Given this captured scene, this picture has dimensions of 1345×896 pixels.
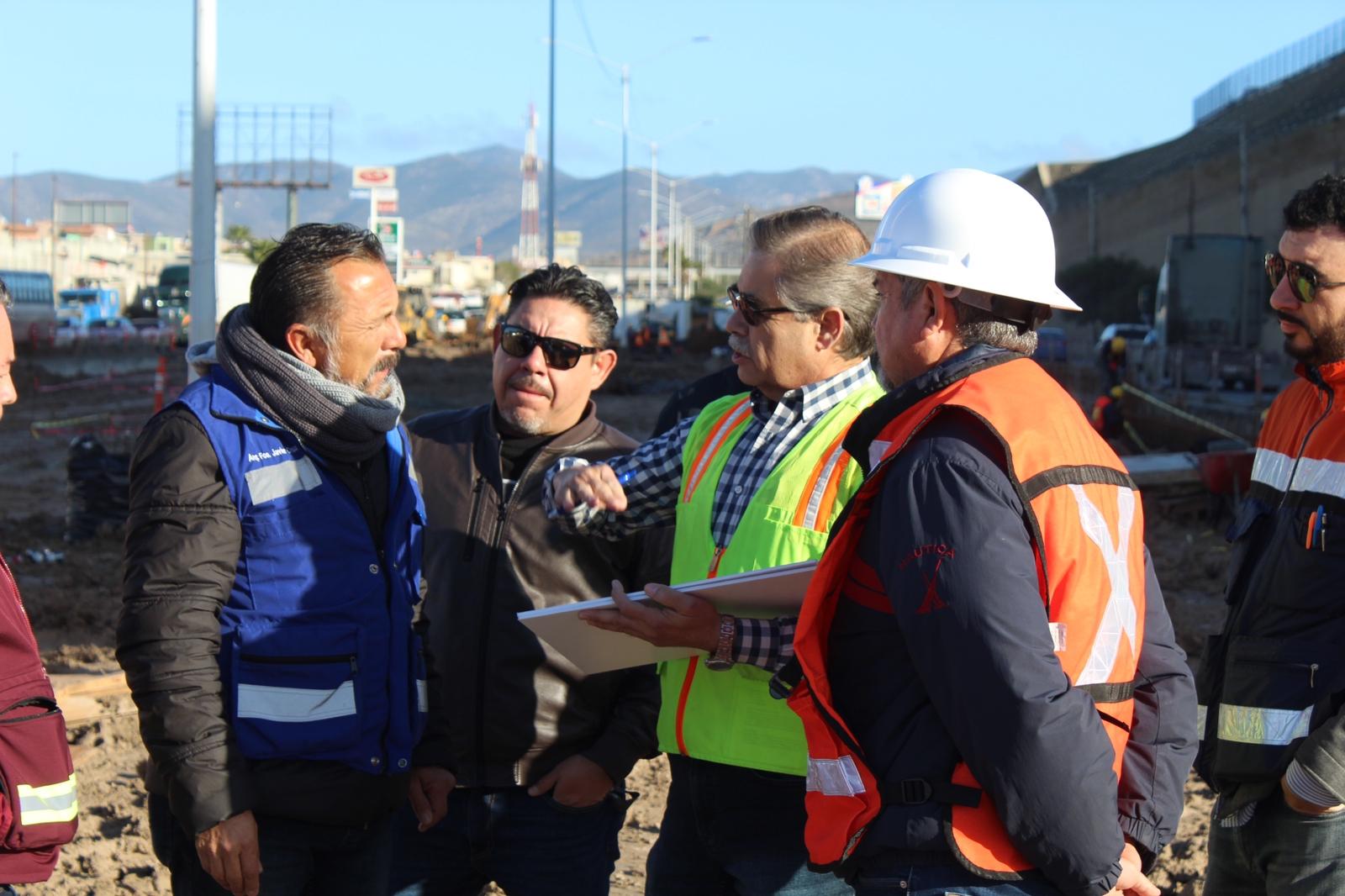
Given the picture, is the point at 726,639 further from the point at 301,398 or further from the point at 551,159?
the point at 551,159

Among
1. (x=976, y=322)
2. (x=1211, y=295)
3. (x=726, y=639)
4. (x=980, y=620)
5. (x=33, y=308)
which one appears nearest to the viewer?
(x=980, y=620)

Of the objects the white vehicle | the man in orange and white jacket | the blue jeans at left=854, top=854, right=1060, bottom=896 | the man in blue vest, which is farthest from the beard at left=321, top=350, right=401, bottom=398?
the white vehicle

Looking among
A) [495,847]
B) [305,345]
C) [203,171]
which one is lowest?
[495,847]

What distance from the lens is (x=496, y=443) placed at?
363 cm

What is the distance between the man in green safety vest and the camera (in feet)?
9.53

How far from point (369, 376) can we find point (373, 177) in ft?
255

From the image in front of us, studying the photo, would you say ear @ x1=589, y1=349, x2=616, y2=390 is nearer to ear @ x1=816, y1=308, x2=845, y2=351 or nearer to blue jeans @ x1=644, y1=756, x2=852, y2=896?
ear @ x1=816, y1=308, x2=845, y2=351

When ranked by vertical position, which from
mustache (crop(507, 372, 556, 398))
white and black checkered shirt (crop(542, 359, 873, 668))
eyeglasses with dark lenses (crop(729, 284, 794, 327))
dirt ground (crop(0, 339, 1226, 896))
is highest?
eyeglasses with dark lenses (crop(729, 284, 794, 327))

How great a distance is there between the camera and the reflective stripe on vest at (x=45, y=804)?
2289mm

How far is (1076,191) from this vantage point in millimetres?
76875

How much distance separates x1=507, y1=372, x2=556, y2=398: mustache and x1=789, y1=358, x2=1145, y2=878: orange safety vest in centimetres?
155

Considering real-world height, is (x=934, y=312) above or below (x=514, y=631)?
above

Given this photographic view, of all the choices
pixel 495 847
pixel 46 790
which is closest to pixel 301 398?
pixel 46 790

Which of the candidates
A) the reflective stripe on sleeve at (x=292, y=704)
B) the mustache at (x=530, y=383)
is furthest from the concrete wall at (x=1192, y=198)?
the reflective stripe on sleeve at (x=292, y=704)
